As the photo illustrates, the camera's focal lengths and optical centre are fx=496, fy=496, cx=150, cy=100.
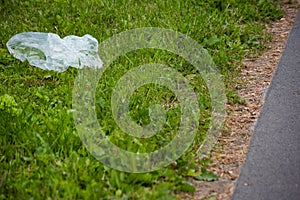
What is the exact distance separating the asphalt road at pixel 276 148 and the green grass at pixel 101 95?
268mm

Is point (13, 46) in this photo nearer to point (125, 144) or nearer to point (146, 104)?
point (146, 104)

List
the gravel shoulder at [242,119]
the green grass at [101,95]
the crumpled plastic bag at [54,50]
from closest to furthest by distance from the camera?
the green grass at [101,95]
the gravel shoulder at [242,119]
the crumpled plastic bag at [54,50]

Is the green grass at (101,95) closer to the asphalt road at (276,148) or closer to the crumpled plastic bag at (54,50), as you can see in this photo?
the crumpled plastic bag at (54,50)

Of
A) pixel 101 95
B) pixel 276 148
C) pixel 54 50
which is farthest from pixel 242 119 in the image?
pixel 54 50

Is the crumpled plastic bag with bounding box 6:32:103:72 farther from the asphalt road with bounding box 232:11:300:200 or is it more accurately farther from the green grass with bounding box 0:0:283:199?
the asphalt road with bounding box 232:11:300:200

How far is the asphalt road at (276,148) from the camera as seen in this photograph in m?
2.99

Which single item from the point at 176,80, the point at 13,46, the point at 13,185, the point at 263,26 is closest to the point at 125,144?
the point at 13,185

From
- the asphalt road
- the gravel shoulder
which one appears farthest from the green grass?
the asphalt road

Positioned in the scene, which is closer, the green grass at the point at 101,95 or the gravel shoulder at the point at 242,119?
the green grass at the point at 101,95

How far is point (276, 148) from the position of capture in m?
3.38

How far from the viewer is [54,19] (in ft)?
17.1

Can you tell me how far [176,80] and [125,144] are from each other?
114 cm

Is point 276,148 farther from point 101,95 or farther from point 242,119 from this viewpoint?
point 101,95

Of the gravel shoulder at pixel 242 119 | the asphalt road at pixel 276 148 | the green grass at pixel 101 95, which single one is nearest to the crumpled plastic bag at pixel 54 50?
the green grass at pixel 101 95
